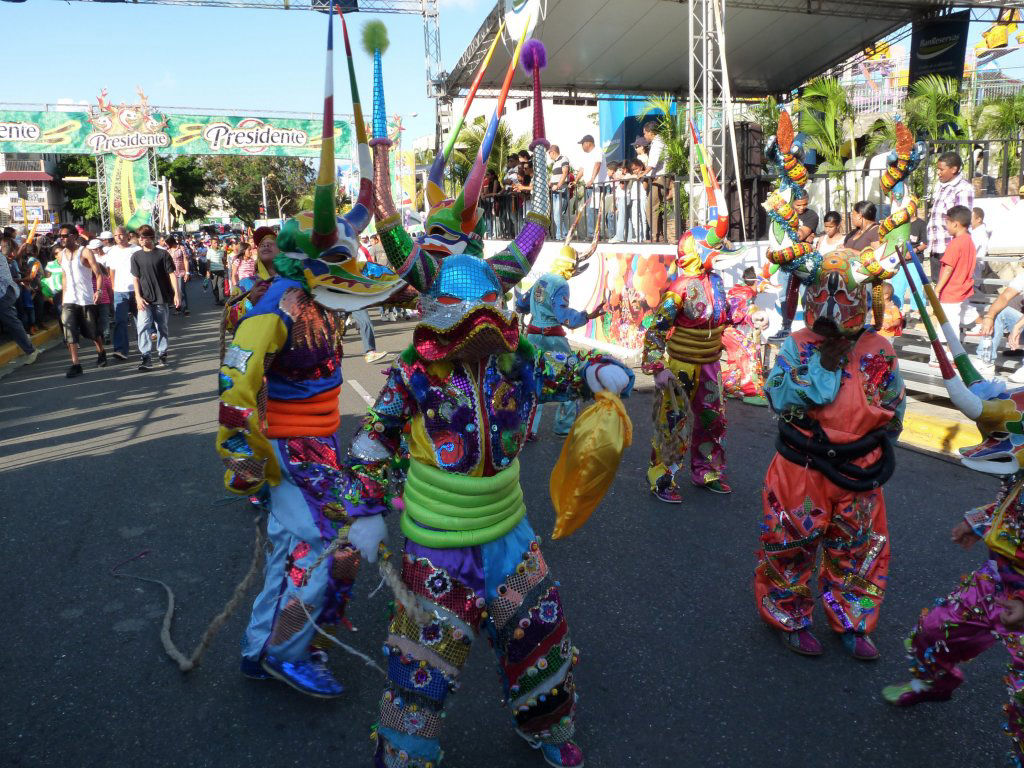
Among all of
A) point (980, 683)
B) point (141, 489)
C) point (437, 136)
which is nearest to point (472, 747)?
point (980, 683)

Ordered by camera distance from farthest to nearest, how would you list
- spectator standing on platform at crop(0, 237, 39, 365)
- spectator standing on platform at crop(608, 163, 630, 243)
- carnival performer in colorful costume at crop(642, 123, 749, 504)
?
spectator standing on platform at crop(608, 163, 630, 243)
spectator standing on platform at crop(0, 237, 39, 365)
carnival performer in colorful costume at crop(642, 123, 749, 504)

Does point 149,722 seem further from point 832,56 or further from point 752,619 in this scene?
point 832,56

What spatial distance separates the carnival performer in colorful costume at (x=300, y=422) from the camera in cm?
293

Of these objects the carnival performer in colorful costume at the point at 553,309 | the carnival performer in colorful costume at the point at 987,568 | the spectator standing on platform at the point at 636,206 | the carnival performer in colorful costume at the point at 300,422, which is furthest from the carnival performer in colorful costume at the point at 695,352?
the spectator standing on platform at the point at 636,206

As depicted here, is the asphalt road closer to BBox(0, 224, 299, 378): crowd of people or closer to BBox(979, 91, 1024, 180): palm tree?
BBox(0, 224, 299, 378): crowd of people

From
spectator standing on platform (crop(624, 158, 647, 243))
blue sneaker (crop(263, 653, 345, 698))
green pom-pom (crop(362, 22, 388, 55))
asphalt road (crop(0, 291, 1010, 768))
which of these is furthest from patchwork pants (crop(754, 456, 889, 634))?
spectator standing on platform (crop(624, 158, 647, 243))

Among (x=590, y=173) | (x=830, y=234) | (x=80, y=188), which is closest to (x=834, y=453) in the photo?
(x=830, y=234)

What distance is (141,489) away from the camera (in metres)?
6.08

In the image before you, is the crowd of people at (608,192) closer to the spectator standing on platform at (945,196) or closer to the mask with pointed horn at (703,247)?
the spectator standing on platform at (945,196)

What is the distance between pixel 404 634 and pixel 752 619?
85.5 inches

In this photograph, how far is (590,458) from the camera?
8.04 ft

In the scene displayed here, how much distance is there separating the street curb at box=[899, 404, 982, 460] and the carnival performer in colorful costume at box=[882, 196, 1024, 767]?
4032 millimetres

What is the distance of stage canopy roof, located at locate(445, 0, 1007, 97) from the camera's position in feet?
49.2

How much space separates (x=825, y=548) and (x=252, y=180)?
58.1m
